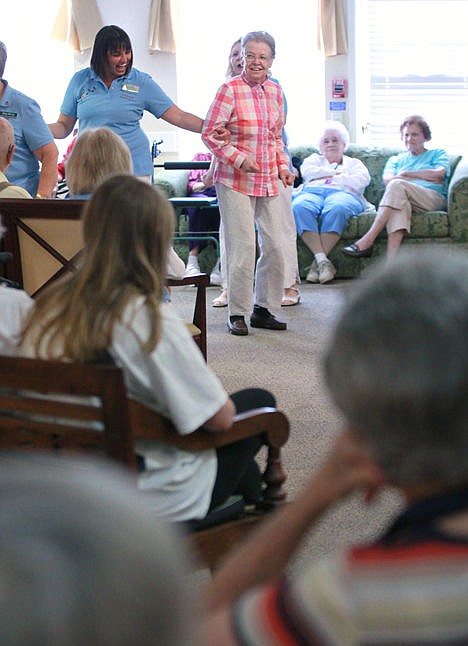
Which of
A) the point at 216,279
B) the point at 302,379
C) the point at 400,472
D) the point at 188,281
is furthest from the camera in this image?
the point at 216,279

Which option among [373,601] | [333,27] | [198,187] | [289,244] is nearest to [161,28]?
[333,27]

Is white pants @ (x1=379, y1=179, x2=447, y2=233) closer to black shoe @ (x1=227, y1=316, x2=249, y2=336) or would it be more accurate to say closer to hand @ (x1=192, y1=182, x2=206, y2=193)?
hand @ (x1=192, y1=182, x2=206, y2=193)

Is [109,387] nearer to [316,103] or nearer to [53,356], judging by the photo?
[53,356]

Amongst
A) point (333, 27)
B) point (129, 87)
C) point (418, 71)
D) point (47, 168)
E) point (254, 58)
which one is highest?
point (333, 27)

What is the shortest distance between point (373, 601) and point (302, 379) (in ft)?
12.0

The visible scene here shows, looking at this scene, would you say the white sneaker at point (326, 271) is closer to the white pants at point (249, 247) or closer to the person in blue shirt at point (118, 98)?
the white pants at point (249, 247)

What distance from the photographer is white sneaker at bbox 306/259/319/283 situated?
275 inches

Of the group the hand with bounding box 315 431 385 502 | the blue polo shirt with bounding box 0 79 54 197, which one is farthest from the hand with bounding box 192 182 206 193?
the hand with bounding box 315 431 385 502

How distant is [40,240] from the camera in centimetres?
320

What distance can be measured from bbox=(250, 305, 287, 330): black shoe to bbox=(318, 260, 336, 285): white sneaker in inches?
65.8

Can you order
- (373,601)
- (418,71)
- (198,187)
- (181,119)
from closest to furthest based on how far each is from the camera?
(373,601), (181,119), (198,187), (418,71)

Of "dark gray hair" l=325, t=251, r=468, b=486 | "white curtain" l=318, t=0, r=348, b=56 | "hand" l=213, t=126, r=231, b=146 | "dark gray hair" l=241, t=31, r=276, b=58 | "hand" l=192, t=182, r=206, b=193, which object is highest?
"white curtain" l=318, t=0, r=348, b=56

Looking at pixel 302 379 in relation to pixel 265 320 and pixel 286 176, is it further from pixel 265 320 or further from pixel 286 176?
pixel 286 176

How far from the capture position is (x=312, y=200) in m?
7.10
